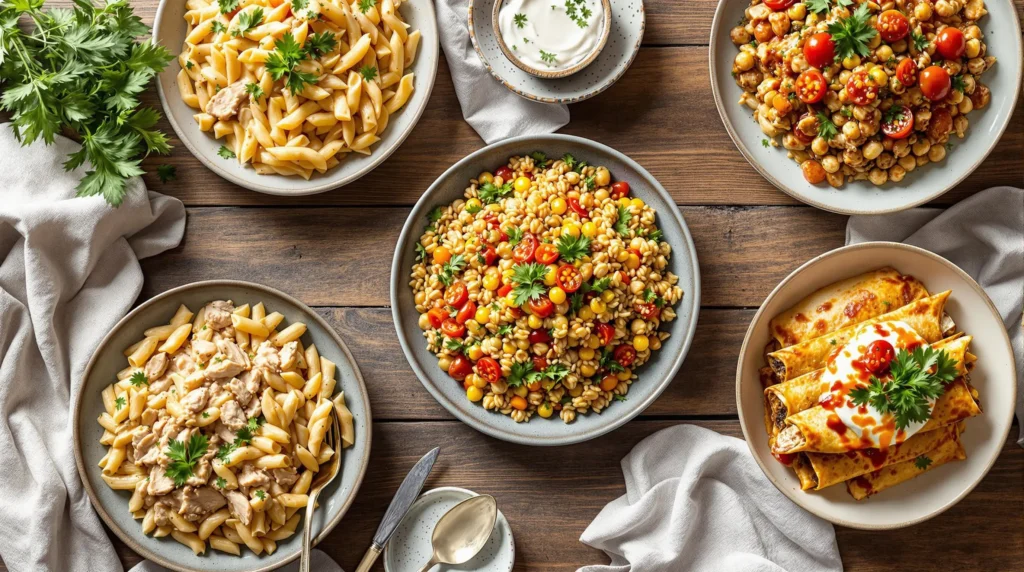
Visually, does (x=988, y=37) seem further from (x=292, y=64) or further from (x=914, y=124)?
(x=292, y=64)

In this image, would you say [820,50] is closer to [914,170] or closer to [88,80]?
[914,170]

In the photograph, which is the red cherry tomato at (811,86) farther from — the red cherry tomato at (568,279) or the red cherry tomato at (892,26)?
the red cherry tomato at (568,279)

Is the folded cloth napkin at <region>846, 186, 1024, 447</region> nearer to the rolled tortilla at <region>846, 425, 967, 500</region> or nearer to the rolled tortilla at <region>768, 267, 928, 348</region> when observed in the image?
the rolled tortilla at <region>768, 267, 928, 348</region>

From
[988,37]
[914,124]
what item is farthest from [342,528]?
[988,37]

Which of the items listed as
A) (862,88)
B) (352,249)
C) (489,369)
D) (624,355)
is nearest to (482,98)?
(352,249)

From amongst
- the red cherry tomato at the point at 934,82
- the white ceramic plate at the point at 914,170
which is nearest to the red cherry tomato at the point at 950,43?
the red cherry tomato at the point at 934,82

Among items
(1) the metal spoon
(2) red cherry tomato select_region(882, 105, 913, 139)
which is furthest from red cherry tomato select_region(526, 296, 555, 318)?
(2) red cherry tomato select_region(882, 105, 913, 139)
